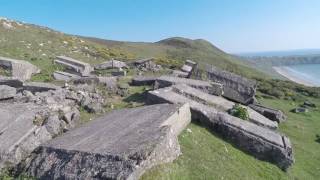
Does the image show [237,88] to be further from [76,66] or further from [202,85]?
[76,66]

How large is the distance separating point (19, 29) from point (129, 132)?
28898mm

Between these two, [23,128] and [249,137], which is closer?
[23,128]

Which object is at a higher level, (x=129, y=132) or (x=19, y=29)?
(x=19, y=29)

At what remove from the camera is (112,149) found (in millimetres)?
9875

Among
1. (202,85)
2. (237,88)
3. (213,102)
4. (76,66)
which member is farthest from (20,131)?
(76,66)

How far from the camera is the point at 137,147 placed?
969 cm

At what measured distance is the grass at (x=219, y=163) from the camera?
34.3ft

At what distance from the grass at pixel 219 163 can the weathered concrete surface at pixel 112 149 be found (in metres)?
0.31

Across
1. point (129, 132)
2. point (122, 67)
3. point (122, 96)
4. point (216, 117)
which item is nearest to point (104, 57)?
point (122, 67)

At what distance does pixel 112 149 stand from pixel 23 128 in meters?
3.32

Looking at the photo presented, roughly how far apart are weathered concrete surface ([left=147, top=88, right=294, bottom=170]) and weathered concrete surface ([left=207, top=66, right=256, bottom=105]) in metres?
4.84

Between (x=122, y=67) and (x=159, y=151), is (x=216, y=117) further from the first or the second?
(x=122, y=67)

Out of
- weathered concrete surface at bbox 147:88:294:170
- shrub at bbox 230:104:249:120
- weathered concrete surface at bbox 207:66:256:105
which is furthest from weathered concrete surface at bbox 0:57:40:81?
shrub at bbox 230:104:249:120

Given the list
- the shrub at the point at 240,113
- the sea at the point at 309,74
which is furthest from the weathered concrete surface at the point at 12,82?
the sea at the point at 309,74
